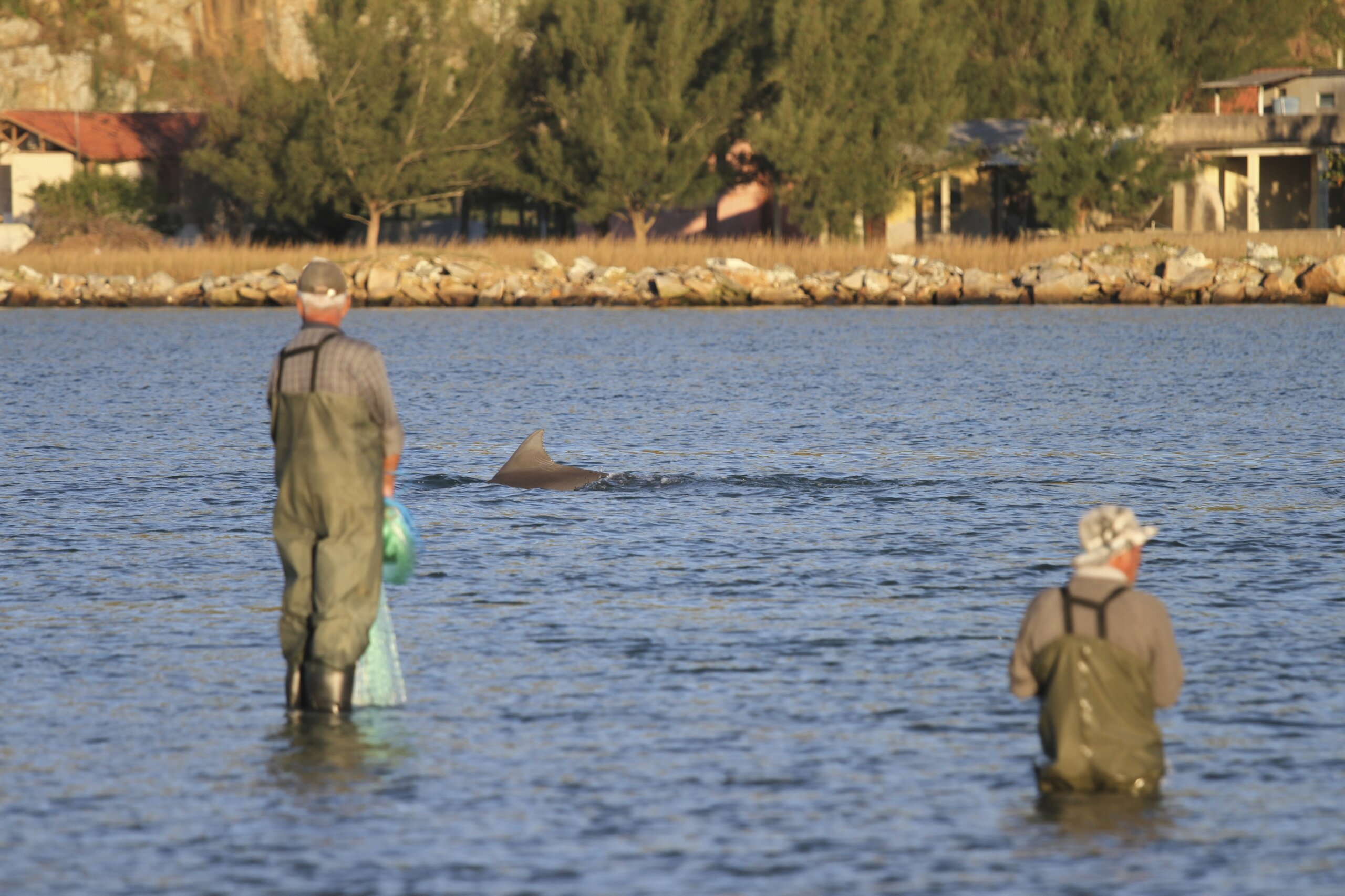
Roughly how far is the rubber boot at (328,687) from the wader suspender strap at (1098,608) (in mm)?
3468

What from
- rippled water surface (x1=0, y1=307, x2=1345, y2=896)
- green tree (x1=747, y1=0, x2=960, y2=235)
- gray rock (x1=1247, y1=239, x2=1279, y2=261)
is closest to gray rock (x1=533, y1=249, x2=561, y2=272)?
green tree (x1=747, y1=0, x2=960, y2=235)

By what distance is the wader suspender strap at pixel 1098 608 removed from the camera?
7.08m

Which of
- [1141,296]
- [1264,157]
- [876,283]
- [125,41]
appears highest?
[125,41]

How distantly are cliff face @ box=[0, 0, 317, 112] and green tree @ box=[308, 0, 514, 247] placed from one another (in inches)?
1829

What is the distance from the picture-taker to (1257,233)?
54781 millimetres

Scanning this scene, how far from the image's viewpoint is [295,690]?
9.08 m

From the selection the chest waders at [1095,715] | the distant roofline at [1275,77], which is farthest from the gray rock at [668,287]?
the chest waders at [1095,715]

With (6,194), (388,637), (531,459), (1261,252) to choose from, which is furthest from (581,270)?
(388,637)

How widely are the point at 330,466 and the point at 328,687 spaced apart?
1198mm

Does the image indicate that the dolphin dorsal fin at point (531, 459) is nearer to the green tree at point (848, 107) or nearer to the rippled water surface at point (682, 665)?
the rippled water surface at point (682, 665)

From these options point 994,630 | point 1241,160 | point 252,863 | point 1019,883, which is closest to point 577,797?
point 252,863

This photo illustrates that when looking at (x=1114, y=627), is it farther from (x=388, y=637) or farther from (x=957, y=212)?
(x=957, y=212)

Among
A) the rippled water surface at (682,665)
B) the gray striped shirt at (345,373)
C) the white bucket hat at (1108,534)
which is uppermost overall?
the gray striped shirt at (345,373)

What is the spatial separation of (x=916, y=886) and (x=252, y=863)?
2550 mm
